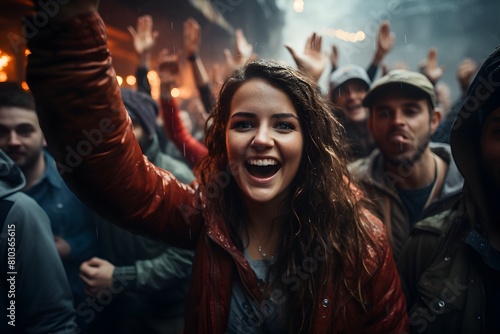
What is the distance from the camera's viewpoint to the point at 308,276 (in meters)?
1.60

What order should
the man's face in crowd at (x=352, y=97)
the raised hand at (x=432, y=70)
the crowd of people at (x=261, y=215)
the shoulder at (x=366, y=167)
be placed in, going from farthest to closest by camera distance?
1. the raised hand at (x=432, y=70)
2. the man's face in crowd at (x=352, y=97)
3. the shoulder at (x=366, y=167)
4. the crowd of people at (x=261, y=215)

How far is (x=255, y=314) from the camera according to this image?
5.09ft

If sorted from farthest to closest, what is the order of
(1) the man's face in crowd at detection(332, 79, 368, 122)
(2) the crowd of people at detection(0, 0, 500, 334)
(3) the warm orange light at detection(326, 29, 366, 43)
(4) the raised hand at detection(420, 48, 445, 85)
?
1. (3) the warm orange light at detection(326, 29, 366, 43)
2. (4) the raised hand at detection(420, 48, 445, 85)
3. (1) the man's face in crowd at detection(332, 79, 368, 122)
4. (2) the crowd of people at detection(0, 0, 500, 334)

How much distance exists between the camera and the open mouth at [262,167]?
1.58 m

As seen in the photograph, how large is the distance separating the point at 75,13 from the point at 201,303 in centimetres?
135

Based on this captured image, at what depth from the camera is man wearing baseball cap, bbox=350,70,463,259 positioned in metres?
2.44

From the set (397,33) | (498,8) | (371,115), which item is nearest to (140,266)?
(371,115)

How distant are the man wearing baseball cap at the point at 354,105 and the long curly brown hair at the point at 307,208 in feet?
5.37

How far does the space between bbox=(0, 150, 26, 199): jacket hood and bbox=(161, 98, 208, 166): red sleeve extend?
167 cm

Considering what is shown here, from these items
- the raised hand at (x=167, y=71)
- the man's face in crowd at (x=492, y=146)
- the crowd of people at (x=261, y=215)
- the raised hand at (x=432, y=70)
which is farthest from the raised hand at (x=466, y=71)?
the raised hand at (x=167, y=71)

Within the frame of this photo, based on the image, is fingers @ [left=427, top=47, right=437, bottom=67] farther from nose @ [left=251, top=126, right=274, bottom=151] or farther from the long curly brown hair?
nose @ [left=251, top=126, right=274, bottom=151]

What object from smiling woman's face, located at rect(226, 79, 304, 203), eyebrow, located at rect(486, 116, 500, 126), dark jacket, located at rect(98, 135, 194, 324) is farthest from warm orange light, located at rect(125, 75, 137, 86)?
eyebrow, located at rect(486, 116, 500, 126)

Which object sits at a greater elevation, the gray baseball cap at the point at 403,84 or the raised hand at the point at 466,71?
the raised hand at the point at 466,71

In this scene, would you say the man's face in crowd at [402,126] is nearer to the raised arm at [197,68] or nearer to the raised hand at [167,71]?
the raised arm at [197,68]
